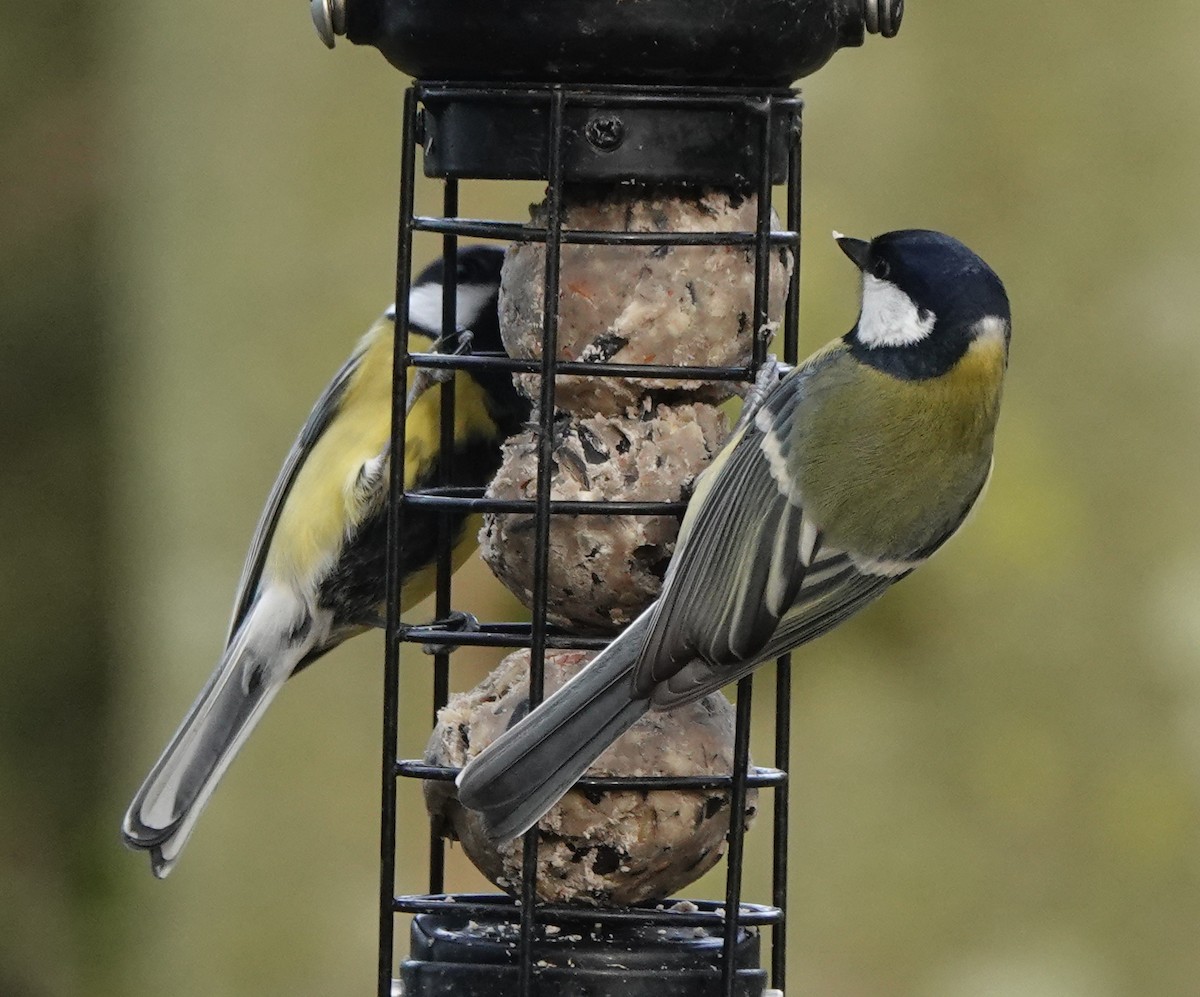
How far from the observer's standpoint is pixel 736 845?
2695 mm

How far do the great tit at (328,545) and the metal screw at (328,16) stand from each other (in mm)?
482

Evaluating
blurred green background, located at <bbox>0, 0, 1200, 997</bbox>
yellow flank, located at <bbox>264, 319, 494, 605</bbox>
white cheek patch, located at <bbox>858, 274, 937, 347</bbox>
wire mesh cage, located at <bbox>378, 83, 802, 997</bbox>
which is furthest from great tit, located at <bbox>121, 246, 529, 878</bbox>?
white cheek patch, located at <bbox>858, 274, 937, 347</bbox>

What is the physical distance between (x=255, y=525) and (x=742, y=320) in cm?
95

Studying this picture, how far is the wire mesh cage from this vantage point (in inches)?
104

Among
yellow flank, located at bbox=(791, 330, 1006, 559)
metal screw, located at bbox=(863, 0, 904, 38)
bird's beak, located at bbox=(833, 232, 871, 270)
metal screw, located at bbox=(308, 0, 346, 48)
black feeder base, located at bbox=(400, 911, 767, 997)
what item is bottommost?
black feeder base, located at bbox=(400, 911, 767, 997)

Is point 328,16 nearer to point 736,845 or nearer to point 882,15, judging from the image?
point 882,15

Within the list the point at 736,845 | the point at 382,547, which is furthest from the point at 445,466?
the point at 736,845

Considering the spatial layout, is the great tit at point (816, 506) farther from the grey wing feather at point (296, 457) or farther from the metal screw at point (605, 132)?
the grey wing feather at point (296, 457)

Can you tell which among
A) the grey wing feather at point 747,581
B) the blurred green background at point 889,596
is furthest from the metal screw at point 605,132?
the blurred green background at point 889,596

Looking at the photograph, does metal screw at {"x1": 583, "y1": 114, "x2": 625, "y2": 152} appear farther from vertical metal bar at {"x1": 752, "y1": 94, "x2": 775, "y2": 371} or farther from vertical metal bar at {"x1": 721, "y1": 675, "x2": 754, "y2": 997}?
vertical metal bar at {"x1": 721, "y1": 675, "x2": 754, "y2": 997}

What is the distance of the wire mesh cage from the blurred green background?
0.41 m

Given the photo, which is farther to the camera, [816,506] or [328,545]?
[328,545]

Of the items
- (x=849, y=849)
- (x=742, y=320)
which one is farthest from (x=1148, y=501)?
(x=742, y=320)

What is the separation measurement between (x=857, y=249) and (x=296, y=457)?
88cm
